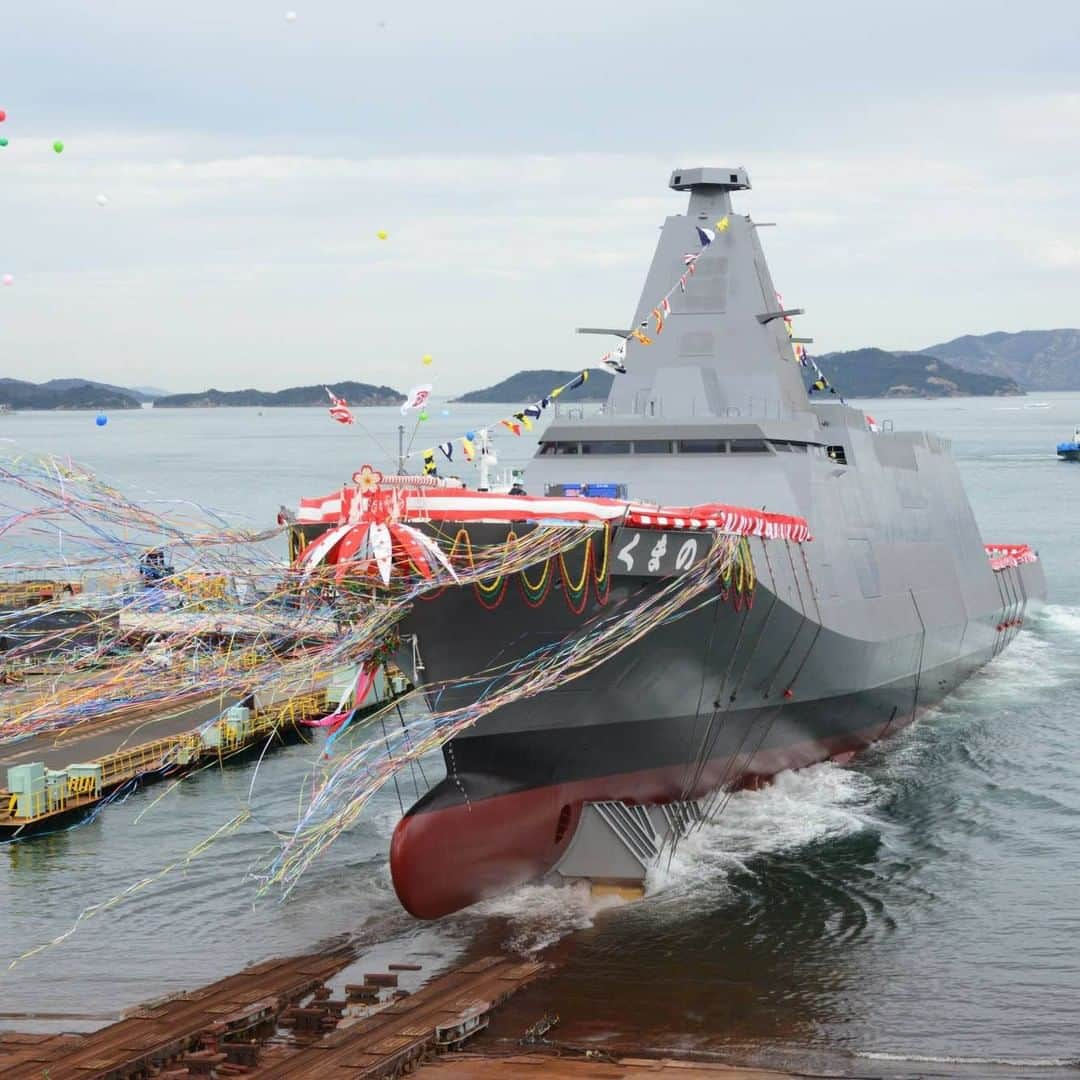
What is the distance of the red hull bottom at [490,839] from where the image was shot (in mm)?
17703

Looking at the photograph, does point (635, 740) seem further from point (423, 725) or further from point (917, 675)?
point (917, 675)

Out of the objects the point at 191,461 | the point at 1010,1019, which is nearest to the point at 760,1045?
the point at 1010,1019

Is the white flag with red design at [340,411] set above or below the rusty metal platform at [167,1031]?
above

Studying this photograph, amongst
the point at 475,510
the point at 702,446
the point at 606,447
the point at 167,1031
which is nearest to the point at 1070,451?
the point at 702,446

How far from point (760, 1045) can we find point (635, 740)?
5.21 m

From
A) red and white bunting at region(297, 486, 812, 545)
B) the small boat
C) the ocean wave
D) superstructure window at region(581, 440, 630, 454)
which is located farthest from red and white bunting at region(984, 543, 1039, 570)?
the small boat

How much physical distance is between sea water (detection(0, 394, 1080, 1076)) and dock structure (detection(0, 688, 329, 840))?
563 mm

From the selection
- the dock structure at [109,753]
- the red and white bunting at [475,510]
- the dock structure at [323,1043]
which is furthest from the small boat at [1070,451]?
the dock structure at [323,1043]

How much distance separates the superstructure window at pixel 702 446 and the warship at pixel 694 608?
5 cm

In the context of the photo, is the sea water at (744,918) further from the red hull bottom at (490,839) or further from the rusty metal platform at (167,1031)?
the rusty metal platform at (167,1031)

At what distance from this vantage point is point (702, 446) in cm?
2436

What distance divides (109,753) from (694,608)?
12.7 metres

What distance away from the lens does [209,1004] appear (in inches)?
592

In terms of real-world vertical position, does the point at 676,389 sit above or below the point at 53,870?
above
